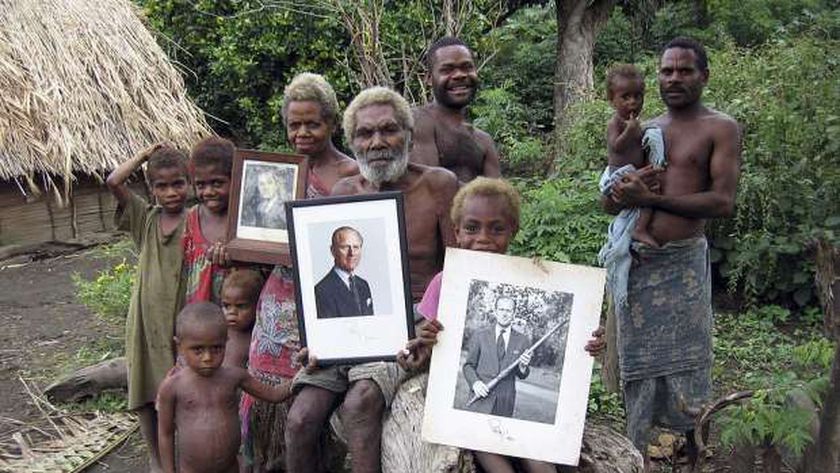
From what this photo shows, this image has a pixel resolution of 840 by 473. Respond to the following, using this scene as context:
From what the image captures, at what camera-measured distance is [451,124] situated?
14.1 feet

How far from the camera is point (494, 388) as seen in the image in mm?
2941

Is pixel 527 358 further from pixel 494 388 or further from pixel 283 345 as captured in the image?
pixel 283 345

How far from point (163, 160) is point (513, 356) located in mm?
1795

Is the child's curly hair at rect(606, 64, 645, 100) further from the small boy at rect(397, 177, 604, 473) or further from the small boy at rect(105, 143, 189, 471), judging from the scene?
the small boy at rect(105, 143, 189, 471)

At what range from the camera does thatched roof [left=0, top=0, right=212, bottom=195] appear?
9.31 metres

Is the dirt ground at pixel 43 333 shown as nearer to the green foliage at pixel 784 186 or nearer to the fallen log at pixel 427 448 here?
the fallen log at pixel 427 448

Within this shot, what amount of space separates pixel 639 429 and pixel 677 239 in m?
0.84

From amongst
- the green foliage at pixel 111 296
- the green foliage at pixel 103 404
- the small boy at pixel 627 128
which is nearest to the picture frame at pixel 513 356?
the small boy at pixel 627 128

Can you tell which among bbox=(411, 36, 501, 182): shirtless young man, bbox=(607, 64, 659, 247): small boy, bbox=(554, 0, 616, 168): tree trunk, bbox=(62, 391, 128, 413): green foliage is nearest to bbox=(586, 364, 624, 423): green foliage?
bbox=(607, 64, 659, 247): small boy

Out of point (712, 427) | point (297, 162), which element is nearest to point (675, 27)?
point (712, 427)

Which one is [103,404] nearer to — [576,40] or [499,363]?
[499,363]

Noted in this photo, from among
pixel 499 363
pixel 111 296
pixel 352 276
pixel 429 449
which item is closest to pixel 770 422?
pixel 499 363

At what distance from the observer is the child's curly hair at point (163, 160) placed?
3902mm

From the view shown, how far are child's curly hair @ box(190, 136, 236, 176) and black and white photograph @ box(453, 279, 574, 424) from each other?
1.42 meters
